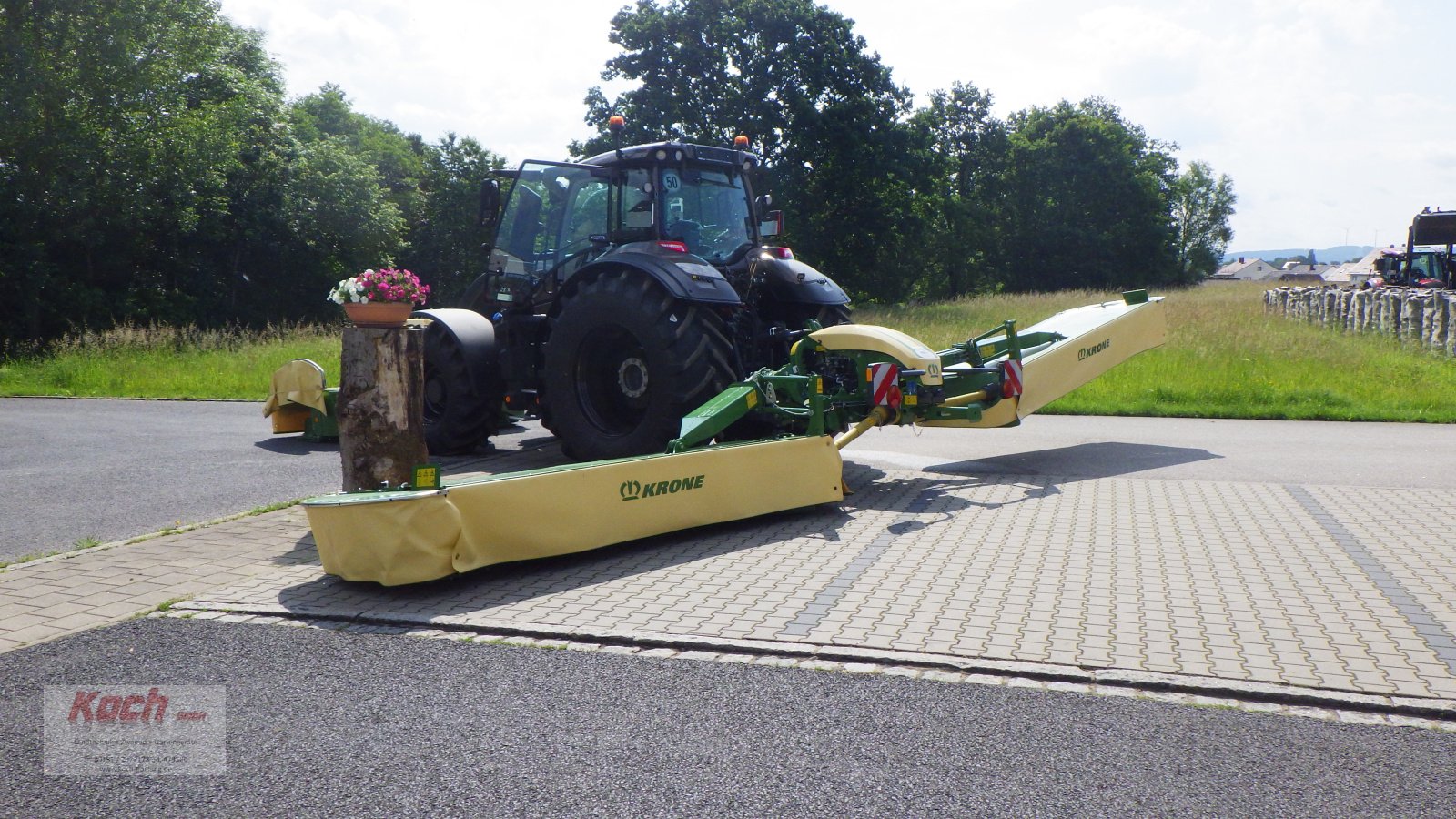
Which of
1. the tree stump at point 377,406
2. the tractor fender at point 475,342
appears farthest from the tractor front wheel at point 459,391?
the tree stump at point 377,406

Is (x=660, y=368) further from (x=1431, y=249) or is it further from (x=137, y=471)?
(x=1431, y=249)

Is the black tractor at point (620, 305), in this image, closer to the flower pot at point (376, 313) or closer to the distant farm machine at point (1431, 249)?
the flower pot at point (376, 313)

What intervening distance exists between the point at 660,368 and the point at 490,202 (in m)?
2.60

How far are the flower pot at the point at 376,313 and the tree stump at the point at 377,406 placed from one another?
4 cm

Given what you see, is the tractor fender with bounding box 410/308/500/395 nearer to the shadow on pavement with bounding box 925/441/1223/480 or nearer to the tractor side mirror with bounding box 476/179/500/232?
the tractor side mirror with bounding box 476/179/500/232

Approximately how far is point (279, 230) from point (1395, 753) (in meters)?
39.6

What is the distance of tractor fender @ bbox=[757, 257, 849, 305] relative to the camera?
9.57 m

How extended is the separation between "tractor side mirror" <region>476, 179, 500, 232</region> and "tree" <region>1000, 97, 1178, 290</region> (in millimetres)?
55526

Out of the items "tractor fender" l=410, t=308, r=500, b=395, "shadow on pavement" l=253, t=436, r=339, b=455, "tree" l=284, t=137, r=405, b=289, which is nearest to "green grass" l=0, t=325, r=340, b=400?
"shadow on pavement" l=253, t=436, r=339, b=455

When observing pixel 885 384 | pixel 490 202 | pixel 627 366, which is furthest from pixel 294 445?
pixel 885 384

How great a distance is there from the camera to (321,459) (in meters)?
10.1

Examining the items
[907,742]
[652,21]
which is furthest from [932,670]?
[652,21]

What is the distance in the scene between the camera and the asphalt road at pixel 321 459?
7715 millimetres

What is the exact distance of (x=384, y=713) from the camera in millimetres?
3713
